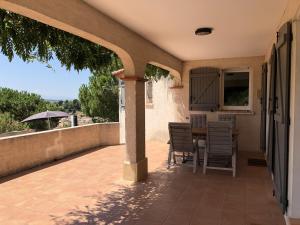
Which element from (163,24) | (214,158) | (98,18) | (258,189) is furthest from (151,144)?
(98,18)

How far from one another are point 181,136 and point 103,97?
11.3m

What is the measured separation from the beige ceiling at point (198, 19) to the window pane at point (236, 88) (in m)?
1.77

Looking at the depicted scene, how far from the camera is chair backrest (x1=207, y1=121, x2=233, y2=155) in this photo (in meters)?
4.21

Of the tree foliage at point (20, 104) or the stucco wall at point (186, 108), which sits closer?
the stucco wall at point (186, 108)

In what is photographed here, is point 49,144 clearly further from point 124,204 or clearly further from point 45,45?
point 45,45

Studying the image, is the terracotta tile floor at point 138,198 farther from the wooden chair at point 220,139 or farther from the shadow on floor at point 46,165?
the wooden chair at point 220,139

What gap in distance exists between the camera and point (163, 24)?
11.6 ft

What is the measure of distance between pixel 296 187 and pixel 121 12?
2.76 m

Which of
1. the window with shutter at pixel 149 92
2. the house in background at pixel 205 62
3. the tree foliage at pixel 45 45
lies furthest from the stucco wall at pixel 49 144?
the tree foliage at pixel 45 45

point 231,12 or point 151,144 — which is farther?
point 151,144

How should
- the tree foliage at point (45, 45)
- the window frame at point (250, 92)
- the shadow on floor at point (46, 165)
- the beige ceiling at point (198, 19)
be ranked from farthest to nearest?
1. the window frame at point (250, 92)
2. the shadow on floor at point (46, 165)
3. the beige ceiling at point (198, 19)
4. the tree foliage at point (45, 45)

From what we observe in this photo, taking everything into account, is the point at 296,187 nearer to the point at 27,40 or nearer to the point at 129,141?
the point at 129,141

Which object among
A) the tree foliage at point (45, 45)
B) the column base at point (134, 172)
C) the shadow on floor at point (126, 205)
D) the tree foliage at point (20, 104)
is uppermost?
the tree foliage at point (45, 45)

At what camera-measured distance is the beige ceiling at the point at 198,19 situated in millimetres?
2822
